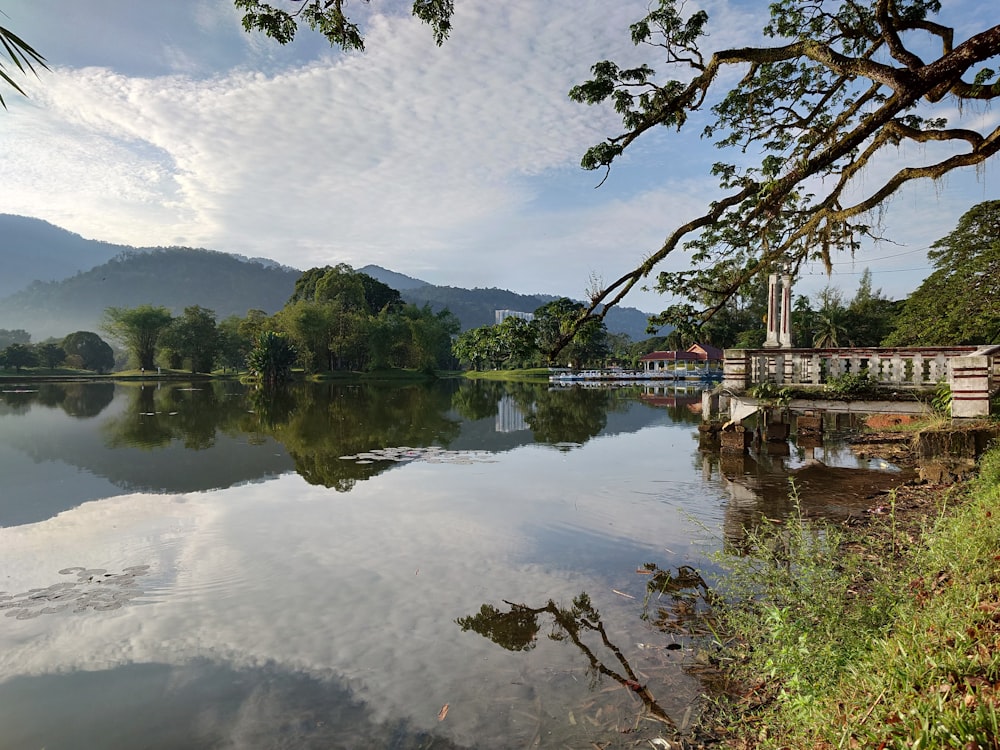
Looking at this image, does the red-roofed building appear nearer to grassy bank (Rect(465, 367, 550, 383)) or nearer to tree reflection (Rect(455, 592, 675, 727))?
grassy bank (Rect(465, 367, 550, 383))

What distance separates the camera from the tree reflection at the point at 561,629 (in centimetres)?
470

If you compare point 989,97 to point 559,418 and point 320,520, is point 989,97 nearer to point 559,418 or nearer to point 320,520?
point 320,520

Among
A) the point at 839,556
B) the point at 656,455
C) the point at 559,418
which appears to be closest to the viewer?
the point at 839,556

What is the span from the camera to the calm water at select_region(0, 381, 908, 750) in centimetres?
423

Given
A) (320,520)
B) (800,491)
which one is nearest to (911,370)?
(800,491)

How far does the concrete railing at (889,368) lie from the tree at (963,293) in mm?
3821

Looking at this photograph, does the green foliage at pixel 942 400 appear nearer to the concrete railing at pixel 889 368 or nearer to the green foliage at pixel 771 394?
the concrete railing at pixel 889 368

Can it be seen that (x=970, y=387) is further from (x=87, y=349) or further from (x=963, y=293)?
(x=87, y=349)

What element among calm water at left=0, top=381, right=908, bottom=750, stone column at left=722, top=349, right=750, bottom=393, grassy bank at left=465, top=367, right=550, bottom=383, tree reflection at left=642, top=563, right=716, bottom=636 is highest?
stone column at left=722, top=349, right=750, bottom=393

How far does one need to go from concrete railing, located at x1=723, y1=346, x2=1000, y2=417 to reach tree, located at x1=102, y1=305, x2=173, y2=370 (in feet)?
273

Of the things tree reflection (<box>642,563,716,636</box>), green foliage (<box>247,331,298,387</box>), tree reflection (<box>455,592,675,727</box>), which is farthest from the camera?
green foliage (<box>247,331,298,387</box>)

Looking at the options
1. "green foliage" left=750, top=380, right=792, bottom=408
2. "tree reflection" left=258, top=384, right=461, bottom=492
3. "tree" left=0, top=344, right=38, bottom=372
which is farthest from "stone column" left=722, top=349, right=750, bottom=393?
"tree" left=0, top=344, right=38, bottom=372

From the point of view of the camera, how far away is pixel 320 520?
9.65m

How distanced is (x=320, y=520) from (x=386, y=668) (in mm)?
5167
